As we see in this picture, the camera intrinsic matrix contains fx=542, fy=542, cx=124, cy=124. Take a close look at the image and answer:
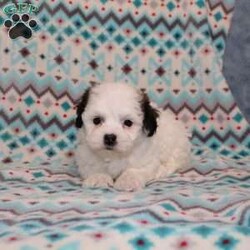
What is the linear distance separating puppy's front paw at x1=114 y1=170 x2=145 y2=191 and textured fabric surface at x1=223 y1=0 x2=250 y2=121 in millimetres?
1163

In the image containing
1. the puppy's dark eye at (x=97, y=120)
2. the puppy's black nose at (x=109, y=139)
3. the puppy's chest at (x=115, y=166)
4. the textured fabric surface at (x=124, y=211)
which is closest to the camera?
the textured fabric surface at (x=124, y=211)

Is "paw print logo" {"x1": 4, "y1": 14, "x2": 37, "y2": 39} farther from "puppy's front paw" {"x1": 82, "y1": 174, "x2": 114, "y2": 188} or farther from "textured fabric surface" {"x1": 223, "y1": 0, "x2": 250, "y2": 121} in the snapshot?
"textured fabric surface" {"x1": 223, "y1": 0, "x2": 250, "y2": 121}

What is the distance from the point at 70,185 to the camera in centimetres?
266

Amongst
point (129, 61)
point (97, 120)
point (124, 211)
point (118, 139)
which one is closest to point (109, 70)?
point (129, 61)

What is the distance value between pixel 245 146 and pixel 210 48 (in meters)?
0.67

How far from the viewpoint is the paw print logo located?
11.0 feet

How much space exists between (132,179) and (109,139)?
236 millimetres

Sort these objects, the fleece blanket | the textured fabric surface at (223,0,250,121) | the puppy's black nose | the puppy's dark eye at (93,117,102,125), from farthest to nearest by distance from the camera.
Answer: the textured fabric surface at (223,0,250,121)
the fleece blanket
the puppy's dark eye at (93,117,102,125)
the puppy's black nose

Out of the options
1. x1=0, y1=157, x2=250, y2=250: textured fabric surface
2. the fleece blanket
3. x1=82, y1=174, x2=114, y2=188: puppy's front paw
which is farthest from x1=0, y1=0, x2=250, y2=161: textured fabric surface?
x1=82, y1=174, x2=114, y2=188: puppy's front paw

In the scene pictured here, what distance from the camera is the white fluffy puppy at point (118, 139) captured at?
260cm

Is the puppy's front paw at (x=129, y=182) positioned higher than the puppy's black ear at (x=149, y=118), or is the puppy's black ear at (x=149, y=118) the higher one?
the puppy's black ear at (x=149, y=118)

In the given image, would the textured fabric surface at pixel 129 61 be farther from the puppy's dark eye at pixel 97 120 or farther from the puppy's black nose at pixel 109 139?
the puppy's black nose at pixel 109 139

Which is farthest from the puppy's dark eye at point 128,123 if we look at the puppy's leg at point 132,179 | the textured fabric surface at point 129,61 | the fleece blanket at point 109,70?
the textured fabric surface at point 129,61

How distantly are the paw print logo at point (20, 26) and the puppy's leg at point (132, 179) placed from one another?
120 centimetres
